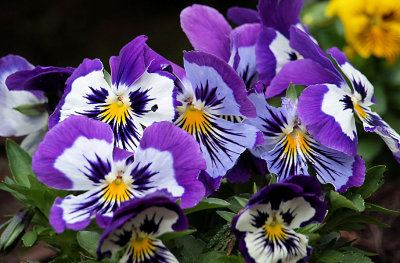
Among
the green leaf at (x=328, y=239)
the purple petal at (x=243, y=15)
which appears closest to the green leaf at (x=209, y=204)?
the green leaf at (x=328, y=239)

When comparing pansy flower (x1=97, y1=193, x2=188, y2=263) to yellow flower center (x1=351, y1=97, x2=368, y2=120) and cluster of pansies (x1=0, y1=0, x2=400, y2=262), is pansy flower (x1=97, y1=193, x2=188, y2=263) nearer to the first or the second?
cluster of pansies (x1=0, y1=0, x2=400, y2=262)

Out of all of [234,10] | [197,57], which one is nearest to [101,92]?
[197,57]

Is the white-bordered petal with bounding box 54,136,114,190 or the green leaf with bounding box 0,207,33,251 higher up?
the white-bordered petal with bounding box 54,136,114,190

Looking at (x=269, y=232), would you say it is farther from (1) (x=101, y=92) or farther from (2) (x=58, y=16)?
(2) (x=58, y=16)

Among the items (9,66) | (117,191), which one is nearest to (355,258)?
(117,191)

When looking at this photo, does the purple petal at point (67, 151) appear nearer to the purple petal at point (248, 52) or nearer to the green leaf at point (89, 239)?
the green leaf at point (89, 239)

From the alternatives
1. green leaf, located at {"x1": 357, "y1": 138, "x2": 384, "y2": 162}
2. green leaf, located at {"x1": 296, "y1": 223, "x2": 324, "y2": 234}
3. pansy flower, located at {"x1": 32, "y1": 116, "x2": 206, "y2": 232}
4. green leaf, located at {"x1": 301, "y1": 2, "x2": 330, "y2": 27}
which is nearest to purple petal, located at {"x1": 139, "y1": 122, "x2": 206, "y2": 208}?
pansy flower, located at {"x1": 32, "y1": 116, "x2": 206, "y2": 232}

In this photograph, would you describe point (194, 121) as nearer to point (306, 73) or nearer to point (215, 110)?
point (215, 110)
